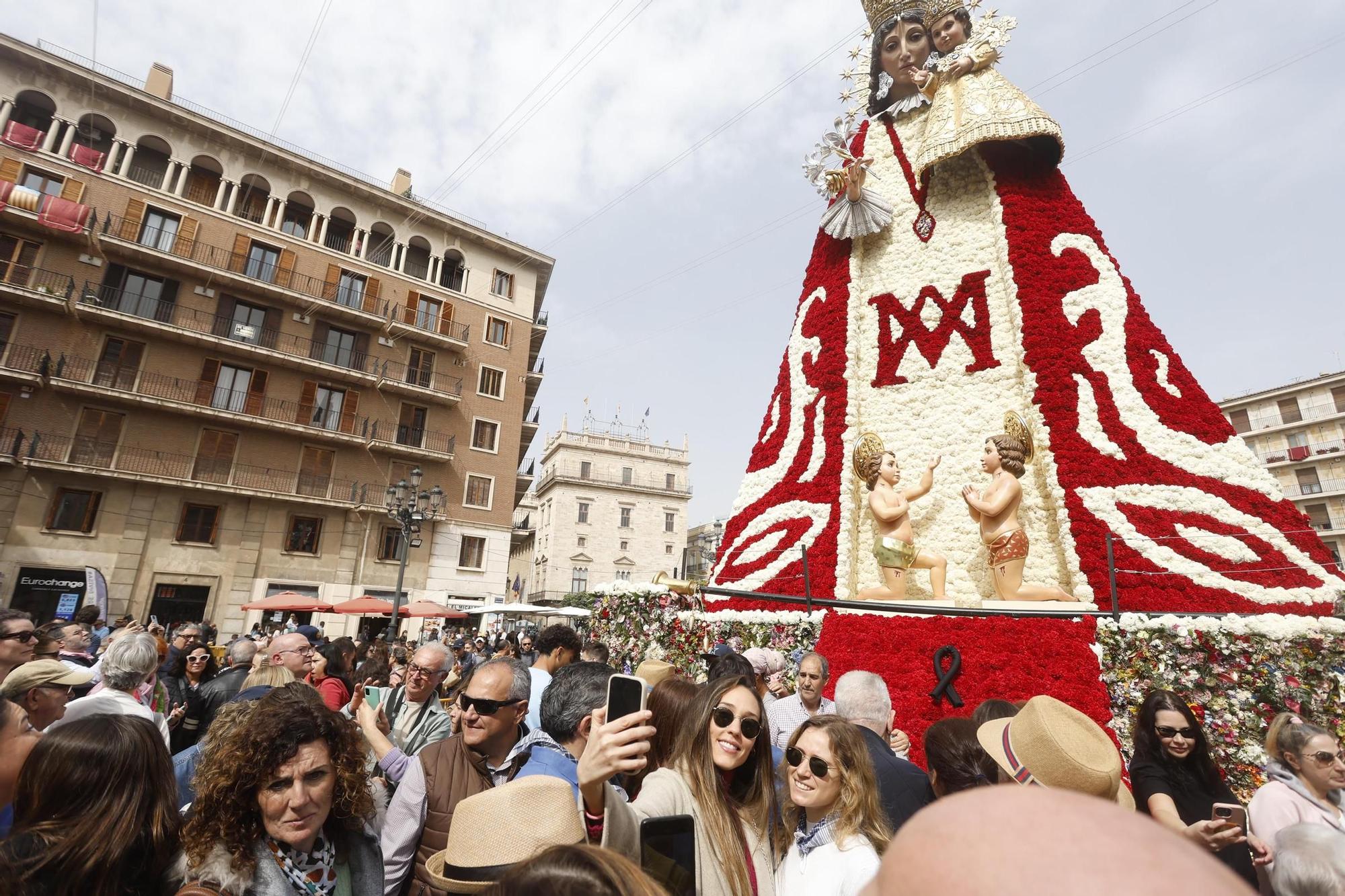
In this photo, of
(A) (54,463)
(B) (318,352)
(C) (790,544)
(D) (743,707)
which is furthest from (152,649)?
(B) (318,352)

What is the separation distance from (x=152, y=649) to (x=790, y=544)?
698cm

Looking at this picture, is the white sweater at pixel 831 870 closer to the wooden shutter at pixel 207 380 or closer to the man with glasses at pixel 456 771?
the man with glasses at pixel 456 771

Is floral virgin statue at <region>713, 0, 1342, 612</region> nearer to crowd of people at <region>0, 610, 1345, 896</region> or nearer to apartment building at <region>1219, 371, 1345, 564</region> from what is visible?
crowd of people at <region>0, 610, 1345, 896</region>

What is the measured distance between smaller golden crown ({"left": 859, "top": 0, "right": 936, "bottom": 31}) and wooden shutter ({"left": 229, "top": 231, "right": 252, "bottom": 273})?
20205 mm

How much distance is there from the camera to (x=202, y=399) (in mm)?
19859

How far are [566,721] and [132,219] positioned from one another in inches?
975

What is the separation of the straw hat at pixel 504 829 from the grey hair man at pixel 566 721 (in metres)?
0.78

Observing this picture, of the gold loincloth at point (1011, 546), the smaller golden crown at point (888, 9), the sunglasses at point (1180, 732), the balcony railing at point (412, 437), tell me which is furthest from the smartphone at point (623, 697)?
the balcony railing at point (412, 437)

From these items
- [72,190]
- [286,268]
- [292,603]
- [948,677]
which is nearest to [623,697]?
[948,677]

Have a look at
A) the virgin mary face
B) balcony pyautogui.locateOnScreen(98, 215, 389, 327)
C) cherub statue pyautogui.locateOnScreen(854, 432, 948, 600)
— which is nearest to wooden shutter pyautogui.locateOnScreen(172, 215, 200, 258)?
balcony pyautogui.locateOnScreen(98, 215, 389, 327)

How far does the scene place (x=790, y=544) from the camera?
29.0ft

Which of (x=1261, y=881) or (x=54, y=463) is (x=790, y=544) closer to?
(x=1261, y=881)

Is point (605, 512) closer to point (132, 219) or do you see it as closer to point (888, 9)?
point (132, 219)

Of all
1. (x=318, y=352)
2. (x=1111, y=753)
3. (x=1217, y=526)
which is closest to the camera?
(x=1111, y=753)
